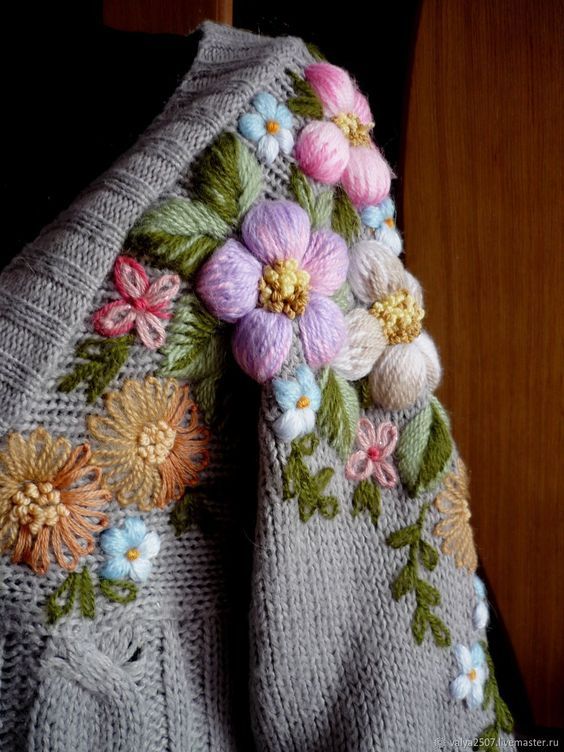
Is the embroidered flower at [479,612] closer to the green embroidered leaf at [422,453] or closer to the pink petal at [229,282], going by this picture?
the green embroidered leaf at [422,453]

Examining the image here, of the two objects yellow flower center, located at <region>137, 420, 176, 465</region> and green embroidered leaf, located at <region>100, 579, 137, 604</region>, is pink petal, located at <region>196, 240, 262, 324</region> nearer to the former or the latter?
yellow flower center, located at <region>137, 420, 176, 465</region>

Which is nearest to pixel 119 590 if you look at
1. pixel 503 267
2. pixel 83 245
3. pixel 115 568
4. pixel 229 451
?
pixel 115 568

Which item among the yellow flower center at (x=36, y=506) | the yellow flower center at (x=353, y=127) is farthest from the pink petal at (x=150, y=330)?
the yellow flower center at (x=353, y=127)

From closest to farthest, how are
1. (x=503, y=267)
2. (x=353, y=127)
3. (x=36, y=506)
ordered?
(x=36, y=506), (x=353, y=127), (x=503, y=267)

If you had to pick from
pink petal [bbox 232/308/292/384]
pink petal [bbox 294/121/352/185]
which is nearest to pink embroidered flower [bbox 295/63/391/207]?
pink petal [bbox 294/121/352/185]

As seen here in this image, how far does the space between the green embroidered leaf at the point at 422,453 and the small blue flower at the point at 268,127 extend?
0.22 metres

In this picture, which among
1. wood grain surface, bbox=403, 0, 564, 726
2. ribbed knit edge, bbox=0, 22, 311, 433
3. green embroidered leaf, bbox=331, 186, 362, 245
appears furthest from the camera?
wood grain surface, bbox=403, 0, 564, 726

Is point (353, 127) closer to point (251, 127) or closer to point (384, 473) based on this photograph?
point (251, 127)

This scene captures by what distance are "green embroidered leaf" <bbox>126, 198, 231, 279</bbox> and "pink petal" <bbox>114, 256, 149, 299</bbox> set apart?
0.4 inches

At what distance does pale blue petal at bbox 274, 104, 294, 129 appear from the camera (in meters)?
0.50

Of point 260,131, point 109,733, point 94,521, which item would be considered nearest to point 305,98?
point 260,131

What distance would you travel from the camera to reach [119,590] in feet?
1.52

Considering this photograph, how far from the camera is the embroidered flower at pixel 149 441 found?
1.50 ft

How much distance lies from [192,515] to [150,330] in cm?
13
